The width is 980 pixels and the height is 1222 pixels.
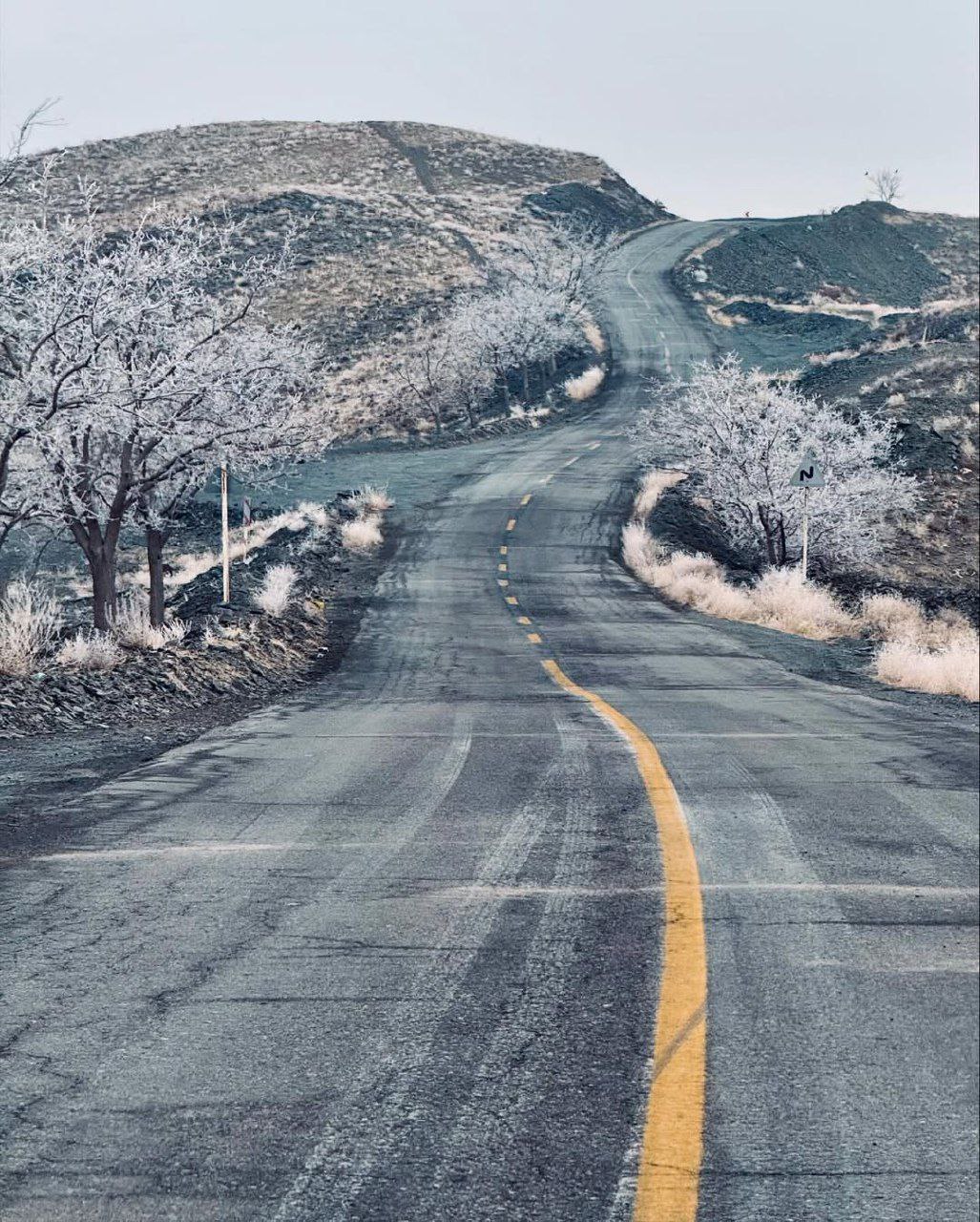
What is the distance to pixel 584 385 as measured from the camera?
5606 cm

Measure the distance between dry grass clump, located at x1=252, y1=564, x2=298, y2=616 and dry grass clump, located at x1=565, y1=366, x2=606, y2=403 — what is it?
33.2m

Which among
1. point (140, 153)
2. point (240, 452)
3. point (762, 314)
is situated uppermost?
point (140, 153)

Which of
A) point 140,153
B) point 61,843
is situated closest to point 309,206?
point 140,153

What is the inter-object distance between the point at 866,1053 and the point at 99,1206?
86.7 inches

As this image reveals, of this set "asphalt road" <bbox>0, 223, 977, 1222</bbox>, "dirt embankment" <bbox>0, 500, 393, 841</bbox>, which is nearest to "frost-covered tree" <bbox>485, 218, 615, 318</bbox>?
"dirt embankment" <bbox>0, 500, 393, 841</bbox>

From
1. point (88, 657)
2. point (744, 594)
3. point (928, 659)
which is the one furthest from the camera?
point (744, 594)

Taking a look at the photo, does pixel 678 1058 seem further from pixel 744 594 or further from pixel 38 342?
pixel 744 594

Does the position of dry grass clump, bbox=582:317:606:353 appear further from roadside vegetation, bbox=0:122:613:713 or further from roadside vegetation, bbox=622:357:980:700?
roadside vegetation, bbox=0:122:613:713

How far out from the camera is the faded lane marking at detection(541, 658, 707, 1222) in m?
2.96

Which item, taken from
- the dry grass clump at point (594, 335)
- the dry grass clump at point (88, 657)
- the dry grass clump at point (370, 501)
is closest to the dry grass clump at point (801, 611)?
the dry grass clump at point (88, 657)

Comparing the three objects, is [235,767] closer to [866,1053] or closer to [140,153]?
[866,1053]

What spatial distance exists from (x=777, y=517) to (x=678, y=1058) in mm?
25082

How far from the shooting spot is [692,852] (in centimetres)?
592

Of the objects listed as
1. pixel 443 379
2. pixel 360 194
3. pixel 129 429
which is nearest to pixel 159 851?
pixel 129 429
